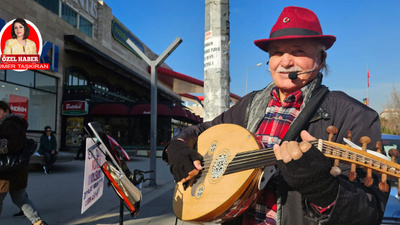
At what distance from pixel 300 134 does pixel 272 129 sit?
278mm

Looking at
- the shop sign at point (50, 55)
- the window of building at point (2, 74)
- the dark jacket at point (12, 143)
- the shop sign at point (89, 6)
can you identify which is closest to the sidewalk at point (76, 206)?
the dark jacket at point (12, 143)

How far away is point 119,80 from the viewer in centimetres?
2855

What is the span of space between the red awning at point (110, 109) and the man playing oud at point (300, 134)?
21177mm

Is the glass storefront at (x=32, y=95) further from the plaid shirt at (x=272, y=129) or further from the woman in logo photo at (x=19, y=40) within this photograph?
the plaid shirt at (x=272, y=129)

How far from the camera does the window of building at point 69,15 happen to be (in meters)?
20.2

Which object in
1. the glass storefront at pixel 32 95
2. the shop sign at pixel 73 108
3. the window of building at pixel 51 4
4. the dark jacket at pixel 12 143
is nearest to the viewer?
the dark jacket at pixel 12 143

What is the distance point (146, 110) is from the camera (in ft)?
74.2

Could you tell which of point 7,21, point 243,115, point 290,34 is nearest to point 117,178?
point 243,115

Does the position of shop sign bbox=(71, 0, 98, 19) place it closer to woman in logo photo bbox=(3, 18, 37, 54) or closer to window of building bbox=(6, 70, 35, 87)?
woman in logo photo bbox=(3, 18, 37, 54)

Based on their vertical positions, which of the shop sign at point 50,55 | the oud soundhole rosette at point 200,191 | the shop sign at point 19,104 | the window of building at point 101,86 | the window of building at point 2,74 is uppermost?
the shop sign at point 50,55

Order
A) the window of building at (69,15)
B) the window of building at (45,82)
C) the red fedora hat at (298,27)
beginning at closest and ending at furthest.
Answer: the red fedora hat at (298,27) → the window of building at (45,82) → the window of building at (69,15)

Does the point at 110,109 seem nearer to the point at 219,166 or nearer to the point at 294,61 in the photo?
the point at 219,166

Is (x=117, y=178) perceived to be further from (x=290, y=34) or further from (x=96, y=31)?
(x=96, y=31)

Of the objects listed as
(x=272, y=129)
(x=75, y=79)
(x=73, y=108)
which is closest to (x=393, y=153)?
(x=272, y=129)
